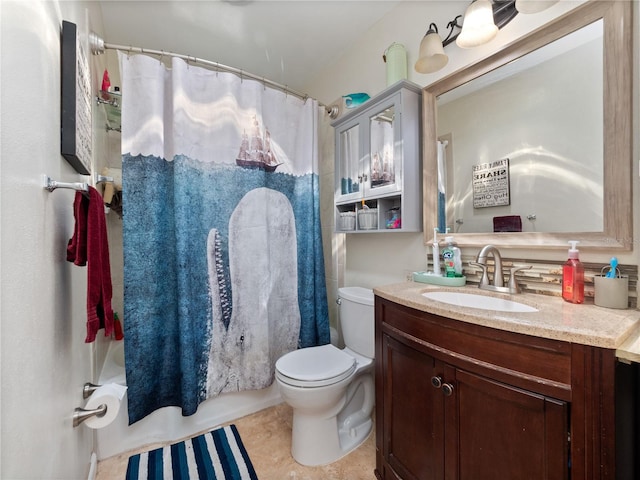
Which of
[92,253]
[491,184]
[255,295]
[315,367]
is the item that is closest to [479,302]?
[491,184]

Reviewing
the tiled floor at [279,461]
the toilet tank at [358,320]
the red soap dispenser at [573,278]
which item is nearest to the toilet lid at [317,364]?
the toilet tank at [358,320]

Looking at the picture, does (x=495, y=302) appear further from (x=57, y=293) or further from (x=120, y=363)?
(x=120, y=363)

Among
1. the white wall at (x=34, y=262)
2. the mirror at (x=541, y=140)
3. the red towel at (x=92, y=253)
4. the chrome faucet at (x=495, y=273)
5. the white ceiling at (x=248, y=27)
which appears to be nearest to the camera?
the white wall at (x=34, y=262)

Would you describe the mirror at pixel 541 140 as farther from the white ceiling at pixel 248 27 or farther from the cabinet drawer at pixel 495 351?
the white ceiling at pixel 248 27

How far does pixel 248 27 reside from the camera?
1.88 meters

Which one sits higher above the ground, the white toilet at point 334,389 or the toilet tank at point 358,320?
the toilet tank at point 358,320

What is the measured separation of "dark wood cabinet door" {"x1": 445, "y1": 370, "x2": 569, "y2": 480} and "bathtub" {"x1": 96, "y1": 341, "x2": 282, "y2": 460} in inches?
50.6

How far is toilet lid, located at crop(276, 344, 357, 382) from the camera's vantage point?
1354mm

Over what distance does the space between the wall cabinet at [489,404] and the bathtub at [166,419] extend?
3.17 ft

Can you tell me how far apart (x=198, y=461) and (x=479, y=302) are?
1.58 m

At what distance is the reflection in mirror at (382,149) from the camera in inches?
62.1

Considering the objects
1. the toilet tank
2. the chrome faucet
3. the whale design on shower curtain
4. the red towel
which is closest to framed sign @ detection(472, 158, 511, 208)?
the chrome faucet

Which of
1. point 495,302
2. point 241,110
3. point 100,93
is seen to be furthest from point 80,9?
point 495,302

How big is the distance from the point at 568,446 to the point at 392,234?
123 centimetres
